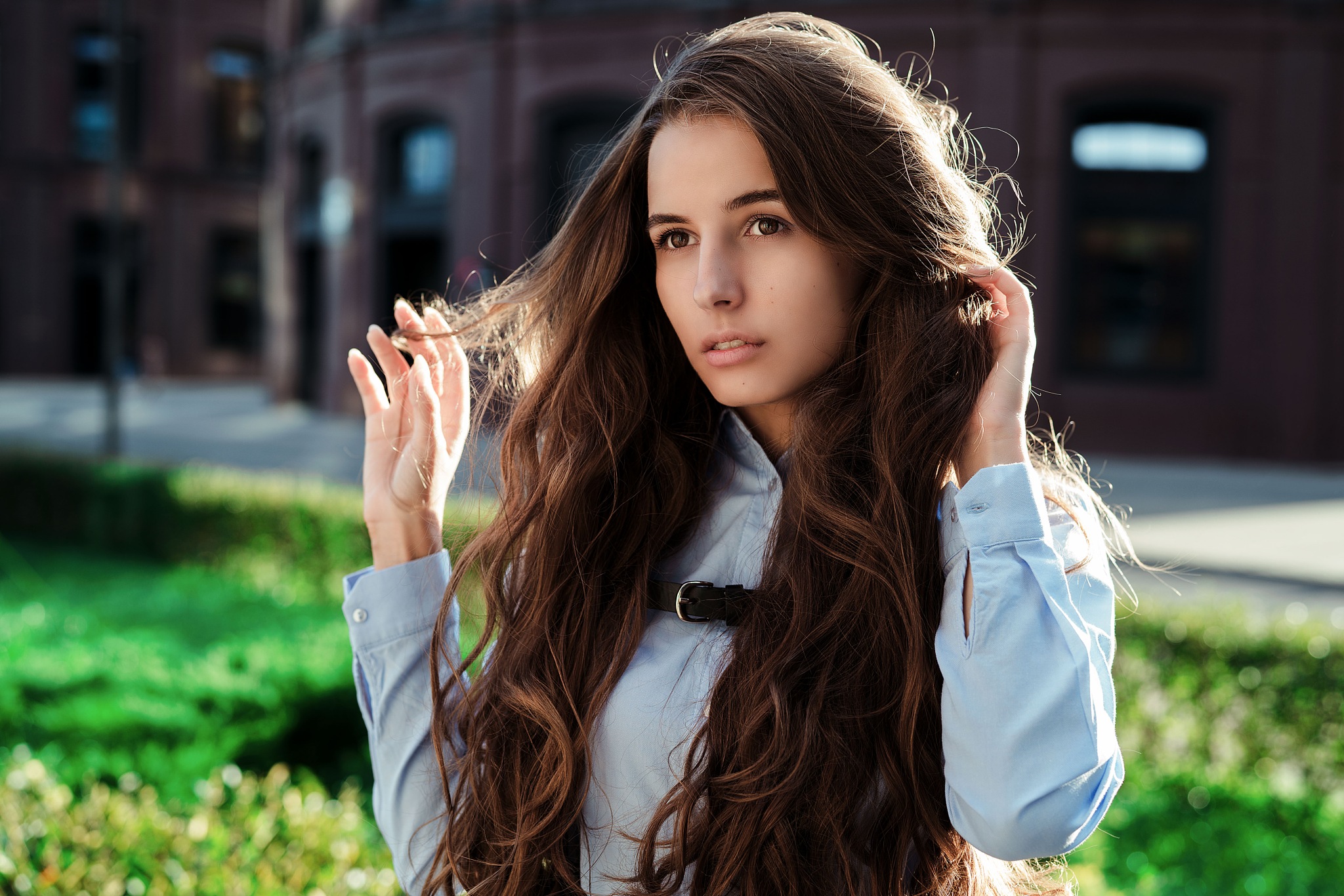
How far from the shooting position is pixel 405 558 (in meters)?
1.85

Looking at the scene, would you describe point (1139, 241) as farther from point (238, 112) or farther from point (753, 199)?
point (238, 112)

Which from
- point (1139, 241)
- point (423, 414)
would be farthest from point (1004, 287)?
point (1139, 241)

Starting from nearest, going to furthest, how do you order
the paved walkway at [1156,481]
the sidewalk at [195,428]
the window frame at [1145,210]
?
the paved walkway at [1156,481] → the sidewalk at [195,428] → the window frame at [1145,210]

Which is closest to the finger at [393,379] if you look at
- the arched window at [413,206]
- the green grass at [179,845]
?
the green grass at [179,845]

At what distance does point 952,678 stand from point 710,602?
1.29ft

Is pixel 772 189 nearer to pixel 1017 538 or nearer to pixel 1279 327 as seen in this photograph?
pixel 1017 538

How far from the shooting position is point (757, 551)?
1720mm

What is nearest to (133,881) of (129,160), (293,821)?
(293,821)

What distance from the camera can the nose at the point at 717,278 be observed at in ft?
5.32

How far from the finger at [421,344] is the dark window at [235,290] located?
33963mm

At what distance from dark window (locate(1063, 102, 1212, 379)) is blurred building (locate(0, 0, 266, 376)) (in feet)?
79.3

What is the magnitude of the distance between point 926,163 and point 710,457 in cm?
57

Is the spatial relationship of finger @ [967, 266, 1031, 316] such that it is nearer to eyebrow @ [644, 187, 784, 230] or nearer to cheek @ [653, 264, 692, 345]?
eyebrow @ [644, 187, 784, 230]

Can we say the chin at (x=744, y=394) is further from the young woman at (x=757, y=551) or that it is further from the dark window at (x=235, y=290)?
the dark window at (x=235, y=290)
